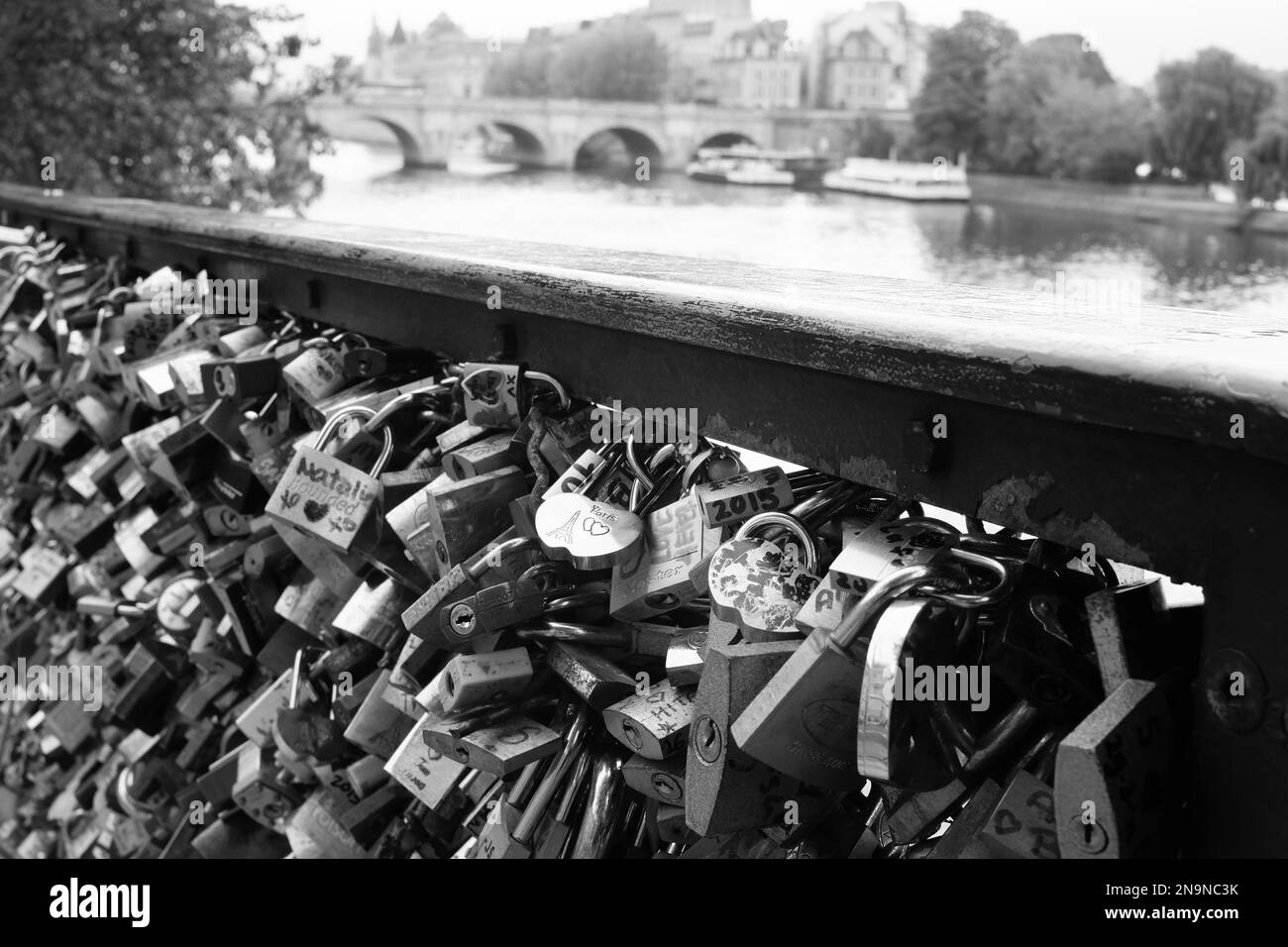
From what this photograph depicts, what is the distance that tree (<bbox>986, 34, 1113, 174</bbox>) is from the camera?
9102mm

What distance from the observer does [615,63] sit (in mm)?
21172

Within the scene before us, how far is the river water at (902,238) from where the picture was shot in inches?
139

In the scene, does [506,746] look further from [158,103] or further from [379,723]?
[158,103]

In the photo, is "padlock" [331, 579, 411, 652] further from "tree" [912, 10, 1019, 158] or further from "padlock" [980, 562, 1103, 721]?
"tree" [912, 10, 1019, 158]

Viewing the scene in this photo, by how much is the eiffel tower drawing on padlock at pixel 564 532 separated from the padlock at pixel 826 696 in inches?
14.0

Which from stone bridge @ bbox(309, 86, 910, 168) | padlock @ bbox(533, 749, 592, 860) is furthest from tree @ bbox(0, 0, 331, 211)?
padlock @ bbox(533, 749, 592, 860)

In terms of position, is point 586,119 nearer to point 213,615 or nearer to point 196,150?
point 196,150

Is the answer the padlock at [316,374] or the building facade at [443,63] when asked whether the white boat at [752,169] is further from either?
the building facade at [443,63]

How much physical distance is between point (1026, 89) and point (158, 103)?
893 centimetres

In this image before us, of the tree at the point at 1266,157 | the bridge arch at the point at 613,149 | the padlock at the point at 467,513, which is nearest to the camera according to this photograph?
the padlock at the point at 467,513

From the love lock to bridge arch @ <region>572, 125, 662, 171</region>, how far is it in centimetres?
2231

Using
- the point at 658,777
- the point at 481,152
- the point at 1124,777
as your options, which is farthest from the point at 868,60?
the point at 481,152

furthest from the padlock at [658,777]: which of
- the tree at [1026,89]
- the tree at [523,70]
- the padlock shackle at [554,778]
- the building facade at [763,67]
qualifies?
the tree at [523,70]
